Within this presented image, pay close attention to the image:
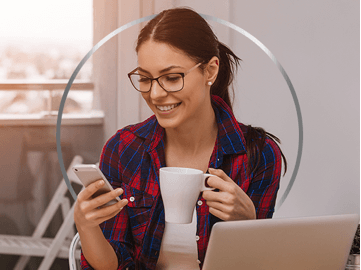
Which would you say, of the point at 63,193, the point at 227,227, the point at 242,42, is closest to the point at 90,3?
the point at 242,42

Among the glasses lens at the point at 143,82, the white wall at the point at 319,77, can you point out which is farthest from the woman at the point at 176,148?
the white wall at the point at 319,77

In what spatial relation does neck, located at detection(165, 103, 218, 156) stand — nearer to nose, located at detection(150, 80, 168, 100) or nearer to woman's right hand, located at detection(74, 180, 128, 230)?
nose, located at detection(150, 80, 168, 100)

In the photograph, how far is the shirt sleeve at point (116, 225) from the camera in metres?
0.91

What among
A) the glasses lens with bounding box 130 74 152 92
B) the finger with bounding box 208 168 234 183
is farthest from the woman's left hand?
the glasses lens with bounding box 130 74 152 92

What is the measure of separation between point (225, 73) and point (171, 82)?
23 cm

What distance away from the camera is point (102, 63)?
1.09 meters

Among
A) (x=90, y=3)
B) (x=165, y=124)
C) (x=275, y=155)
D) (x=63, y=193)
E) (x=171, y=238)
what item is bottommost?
(x=63, y=193)

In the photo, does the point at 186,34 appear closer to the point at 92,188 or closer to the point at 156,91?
the point at 156,91

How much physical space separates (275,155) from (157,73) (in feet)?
1.28

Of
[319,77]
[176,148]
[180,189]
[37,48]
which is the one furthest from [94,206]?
[319,77]

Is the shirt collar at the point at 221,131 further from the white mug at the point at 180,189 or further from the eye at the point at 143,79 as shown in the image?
the white mug at the point at 180,189

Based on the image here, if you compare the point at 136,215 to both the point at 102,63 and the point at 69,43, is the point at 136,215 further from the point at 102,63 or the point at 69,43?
the point at 69,43

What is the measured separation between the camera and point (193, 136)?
1015 millimetres

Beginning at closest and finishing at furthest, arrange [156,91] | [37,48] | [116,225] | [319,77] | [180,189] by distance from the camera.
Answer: [180,189] < [156,91] < [116,225] < [37,48] < [319,77]
